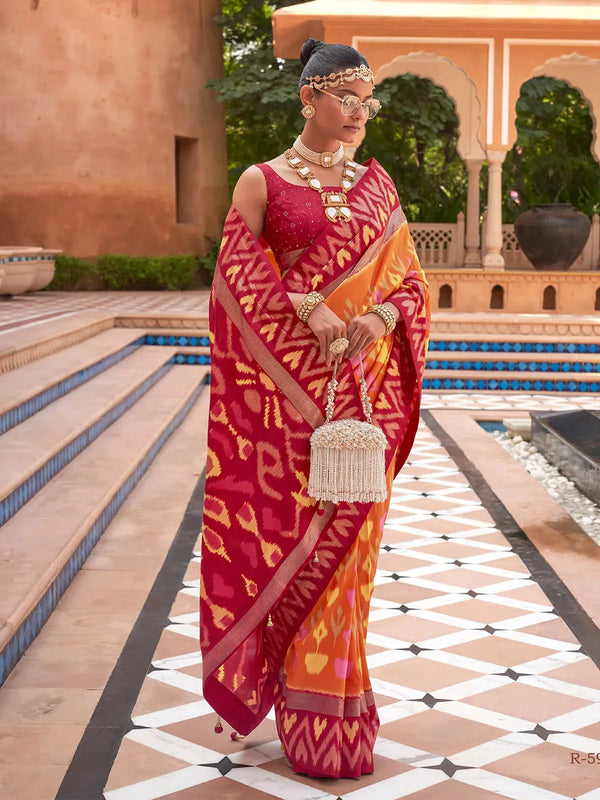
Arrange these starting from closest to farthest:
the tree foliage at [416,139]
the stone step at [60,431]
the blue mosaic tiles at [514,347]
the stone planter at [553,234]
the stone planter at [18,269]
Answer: the stone step at [60,431], the blue mosaic tiles at [514,347], the stone planter at [553,234], the stone planter at [18,269], the tree foliage at [416,139]

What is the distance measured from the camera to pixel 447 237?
44.8 ft

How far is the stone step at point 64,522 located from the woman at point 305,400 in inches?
33.2

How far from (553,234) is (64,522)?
8.94 metres

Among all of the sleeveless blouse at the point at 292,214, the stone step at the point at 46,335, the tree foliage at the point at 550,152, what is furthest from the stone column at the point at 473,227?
the sleeveless blouse at the point at 292,214

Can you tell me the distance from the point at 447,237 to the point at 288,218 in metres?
11.7

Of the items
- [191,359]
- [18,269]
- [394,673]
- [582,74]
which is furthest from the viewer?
[18,269]

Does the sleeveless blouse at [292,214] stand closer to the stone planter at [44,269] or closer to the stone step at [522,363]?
the stone step at [522,363]

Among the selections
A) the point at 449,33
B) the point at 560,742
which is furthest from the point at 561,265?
the point at 560,742

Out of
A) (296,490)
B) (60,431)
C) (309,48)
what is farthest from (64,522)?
(309,48)

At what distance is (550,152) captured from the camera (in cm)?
1617

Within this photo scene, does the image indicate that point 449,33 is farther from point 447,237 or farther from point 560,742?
point 560,742

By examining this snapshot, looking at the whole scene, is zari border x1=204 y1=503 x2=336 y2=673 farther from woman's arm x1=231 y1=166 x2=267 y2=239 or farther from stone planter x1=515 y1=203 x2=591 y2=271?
stone planter x1=515 y1=203 x2=591 y2=271

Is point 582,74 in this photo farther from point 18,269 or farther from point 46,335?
point 46,335

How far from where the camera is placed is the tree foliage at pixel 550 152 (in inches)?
587
